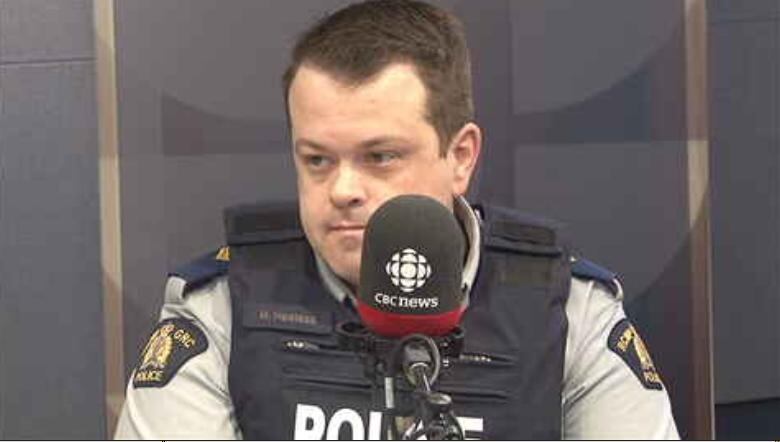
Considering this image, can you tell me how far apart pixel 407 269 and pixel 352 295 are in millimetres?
331

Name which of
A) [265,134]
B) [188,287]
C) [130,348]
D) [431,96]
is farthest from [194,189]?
[431,96]

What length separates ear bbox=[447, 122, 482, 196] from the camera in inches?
41.6

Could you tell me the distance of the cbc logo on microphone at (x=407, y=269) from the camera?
2.43 ft

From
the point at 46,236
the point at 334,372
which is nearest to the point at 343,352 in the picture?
the point at 334,372

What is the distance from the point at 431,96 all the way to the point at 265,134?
2.64 feet

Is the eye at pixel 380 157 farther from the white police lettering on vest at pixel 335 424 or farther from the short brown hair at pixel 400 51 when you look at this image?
the white police lettering on vest at pixel 335 424

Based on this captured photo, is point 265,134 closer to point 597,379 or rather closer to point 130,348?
point 130,348

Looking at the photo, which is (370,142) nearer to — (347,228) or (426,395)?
(347,228)

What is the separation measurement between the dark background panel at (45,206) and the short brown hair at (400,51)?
790 mm

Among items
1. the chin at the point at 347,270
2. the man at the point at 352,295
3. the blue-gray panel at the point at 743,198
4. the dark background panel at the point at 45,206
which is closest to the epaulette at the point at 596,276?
the man at the point at 352,295

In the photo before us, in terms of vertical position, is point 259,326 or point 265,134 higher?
point 265,134

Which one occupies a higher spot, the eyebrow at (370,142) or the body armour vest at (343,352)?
the eyebrow at (370,142)

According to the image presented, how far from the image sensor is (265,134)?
1778 millimetres

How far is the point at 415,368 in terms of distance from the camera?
27.5 inches
